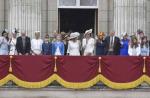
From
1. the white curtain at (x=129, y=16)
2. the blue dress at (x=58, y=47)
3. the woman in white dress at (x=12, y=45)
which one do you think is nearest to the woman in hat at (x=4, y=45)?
the woman in white dress at (x=12, y=45)

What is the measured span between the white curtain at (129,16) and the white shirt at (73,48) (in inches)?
195

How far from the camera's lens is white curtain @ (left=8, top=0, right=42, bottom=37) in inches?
1150

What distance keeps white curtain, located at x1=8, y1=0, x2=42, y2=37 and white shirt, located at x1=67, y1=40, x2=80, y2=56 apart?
194 inches

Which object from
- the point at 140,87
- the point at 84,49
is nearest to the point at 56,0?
the point at 84,49

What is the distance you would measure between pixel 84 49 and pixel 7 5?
22.6 feet

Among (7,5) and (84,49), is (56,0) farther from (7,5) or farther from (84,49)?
(84,49)

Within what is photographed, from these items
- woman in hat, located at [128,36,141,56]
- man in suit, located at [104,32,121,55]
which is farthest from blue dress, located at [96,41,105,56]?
woman in hat, located at [128,36,141,56]

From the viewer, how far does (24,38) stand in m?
24.8

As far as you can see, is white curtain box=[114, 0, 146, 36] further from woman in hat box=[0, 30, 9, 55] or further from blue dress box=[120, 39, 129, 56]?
woman in hat box=[0, 30, 9, 55]

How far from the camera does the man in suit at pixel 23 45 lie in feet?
81.3

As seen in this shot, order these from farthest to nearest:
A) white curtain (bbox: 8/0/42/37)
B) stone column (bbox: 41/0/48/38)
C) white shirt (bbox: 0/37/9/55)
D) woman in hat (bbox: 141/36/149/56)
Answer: stone column (bbox: 41/0/48/38), white curtain (bbox: 8/0/42/37), white shirt (bbox: 0/37/9/55), woman in hat (bbox: 141/36/149/56)

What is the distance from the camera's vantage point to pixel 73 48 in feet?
81.0

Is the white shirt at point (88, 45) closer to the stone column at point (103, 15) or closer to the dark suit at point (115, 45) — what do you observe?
the dark suit at point (115, 45)

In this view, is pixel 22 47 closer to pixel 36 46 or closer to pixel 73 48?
pixel 36 46
